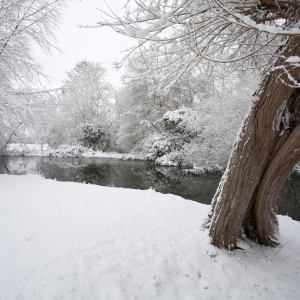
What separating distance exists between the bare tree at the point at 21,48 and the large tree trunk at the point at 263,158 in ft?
18.0

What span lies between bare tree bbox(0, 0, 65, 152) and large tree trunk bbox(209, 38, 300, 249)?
5.48m

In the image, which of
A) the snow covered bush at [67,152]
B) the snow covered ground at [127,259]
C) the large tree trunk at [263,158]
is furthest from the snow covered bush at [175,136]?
the snow covered bush at [67,152]

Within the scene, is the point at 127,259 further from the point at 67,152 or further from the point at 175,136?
the point at 67,152

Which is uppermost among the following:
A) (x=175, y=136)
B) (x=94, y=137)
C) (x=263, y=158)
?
(x=175, y=136)

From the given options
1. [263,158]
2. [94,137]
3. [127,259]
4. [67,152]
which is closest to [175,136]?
[263,158]

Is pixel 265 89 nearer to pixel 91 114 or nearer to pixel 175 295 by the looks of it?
pixel 175 295

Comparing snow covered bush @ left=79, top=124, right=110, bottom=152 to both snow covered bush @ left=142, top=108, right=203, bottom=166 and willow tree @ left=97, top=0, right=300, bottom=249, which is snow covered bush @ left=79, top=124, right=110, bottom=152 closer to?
snow covered bush @ left=142, top=108, right=203, bottom=166

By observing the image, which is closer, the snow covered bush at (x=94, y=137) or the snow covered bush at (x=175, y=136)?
the snow covered bush at (x=175, y=136)

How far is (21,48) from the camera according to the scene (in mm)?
5055

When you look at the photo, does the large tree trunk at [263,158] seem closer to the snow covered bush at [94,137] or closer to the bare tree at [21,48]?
the bare tree at [21,48]

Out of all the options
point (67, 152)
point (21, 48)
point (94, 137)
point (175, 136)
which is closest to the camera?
point (21, 48)

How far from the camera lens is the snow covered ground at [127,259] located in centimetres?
166

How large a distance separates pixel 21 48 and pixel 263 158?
22.5 feet

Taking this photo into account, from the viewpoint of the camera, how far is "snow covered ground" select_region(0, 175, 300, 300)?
1.66m
